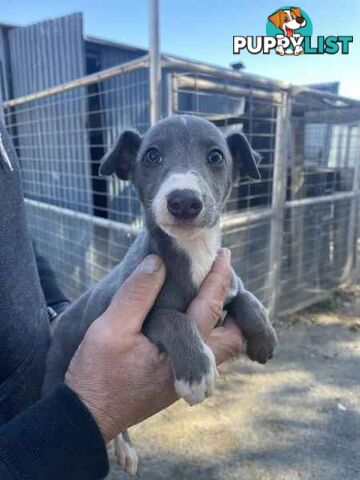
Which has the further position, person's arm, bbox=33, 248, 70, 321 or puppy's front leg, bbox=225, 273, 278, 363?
person's arm, bbox=33, 248, 70, 321

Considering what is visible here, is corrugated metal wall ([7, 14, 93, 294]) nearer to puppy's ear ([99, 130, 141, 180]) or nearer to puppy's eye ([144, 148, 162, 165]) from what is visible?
puppy's ear ([99, 130, 141, 180])

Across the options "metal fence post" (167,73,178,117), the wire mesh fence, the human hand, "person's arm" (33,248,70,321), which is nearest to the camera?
the human hand

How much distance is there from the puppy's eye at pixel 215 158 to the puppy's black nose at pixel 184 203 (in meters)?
0.37

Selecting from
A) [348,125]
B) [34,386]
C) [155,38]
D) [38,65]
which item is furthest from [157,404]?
[348,125]

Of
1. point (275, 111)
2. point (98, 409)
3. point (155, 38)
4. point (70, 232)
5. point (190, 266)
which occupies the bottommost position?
point (70, 232)

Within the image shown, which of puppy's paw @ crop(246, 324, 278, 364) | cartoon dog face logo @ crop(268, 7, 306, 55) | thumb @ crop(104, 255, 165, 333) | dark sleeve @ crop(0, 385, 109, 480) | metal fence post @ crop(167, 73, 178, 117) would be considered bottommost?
puppy's paw @ crop(246, 324, 278, 364)

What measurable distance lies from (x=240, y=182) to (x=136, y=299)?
2.91 metres

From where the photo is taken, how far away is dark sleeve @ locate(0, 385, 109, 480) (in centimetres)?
105

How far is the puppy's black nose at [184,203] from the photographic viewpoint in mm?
1476

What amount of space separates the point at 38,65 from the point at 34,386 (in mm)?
4859

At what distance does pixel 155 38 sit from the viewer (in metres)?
3.09

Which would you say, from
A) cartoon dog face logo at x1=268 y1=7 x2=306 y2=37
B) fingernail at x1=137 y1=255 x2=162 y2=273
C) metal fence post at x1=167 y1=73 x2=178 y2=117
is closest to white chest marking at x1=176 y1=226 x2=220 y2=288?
fingernail at x1=137 y1=255 x2=162 y2=273

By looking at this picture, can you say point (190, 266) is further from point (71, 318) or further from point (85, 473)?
point (85, 473)

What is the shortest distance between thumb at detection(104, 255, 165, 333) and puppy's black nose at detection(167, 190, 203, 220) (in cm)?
22
